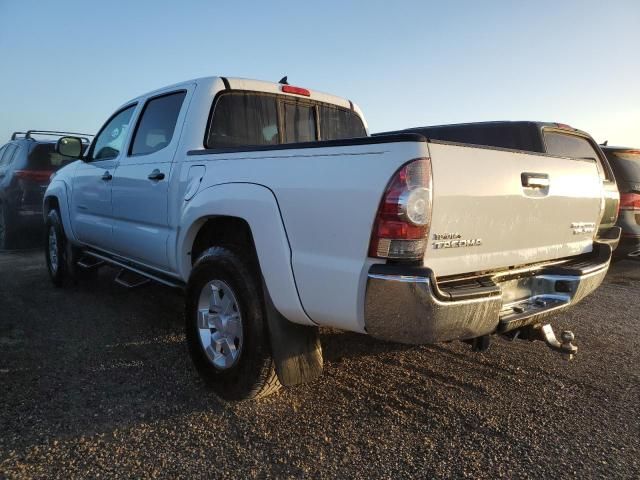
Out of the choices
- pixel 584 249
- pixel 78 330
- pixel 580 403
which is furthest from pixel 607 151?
pixel 78 330

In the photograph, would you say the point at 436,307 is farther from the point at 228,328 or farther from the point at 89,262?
the point at 89,262

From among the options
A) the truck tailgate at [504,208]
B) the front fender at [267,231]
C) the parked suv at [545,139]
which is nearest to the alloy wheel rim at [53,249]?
the front fender at [267,231]

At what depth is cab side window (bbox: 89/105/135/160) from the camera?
4.79m

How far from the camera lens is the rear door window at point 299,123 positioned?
414 cm

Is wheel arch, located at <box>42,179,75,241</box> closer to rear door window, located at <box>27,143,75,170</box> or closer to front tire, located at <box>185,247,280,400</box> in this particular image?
rear door window, located at <box>27,143,75,170</box>

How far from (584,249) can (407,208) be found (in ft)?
A: 6.44

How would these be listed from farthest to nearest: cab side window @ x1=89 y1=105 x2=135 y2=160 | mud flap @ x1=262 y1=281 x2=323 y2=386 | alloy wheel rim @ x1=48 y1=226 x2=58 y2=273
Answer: alloy wheel rim @ x1=48 y1=226 x2=58 y2=273, cab side window @ x1=89 y1=105 x2=135 y2=160, mud flap @ x1=262 y1=281 x2=323 y2=386

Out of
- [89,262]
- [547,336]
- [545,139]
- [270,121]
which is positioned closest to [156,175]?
[270,121]

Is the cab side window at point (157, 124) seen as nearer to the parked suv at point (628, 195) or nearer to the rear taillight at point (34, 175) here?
the rear taillight at point (34, 175)

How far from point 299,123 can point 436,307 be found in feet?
8.11

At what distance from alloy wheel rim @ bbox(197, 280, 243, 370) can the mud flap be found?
29 cm

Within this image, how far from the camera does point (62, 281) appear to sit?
19.4 feet

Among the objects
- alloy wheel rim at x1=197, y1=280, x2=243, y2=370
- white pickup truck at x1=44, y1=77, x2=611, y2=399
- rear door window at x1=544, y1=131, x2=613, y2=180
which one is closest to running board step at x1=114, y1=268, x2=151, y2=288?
white pickup truck at x1=44, y1=77, x2=611, y2=399

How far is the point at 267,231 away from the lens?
268cm
